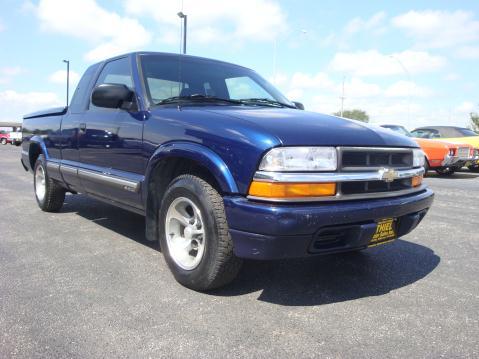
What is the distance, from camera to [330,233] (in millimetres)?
2611

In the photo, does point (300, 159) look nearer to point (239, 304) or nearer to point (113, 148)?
point (239, 304)

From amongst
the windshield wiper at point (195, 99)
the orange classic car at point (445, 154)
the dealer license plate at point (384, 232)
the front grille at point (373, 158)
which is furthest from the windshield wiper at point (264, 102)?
the orange classic car at point (445, 154)

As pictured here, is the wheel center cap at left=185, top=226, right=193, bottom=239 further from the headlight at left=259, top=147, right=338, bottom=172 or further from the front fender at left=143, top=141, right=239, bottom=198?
the headlight at left=259, top=147, right=338, bottom=172

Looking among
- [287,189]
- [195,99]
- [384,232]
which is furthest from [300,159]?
[195,99]

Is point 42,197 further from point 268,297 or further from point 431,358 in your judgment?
point 431,358

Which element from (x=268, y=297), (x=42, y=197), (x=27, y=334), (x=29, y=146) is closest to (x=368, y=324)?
(x=268, y=297)

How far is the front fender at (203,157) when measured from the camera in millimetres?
2656

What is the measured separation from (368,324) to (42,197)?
4.67 metres

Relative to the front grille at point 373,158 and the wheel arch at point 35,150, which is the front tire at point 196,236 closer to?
the front grille at point 373,158

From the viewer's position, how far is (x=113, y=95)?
3.54 m

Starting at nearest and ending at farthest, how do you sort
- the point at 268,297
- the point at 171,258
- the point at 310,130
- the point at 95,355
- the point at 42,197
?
the point at 95,355, the point at 310,130, the point at 268,297, the point at 171,258, the point at 42,197

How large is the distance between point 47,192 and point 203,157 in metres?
3.53

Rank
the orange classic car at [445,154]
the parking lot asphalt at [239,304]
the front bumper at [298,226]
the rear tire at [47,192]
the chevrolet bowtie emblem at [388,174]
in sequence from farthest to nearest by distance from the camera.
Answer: the orange classic car at [445,154] < the rear tire at [47,192] < the chevrolet bowtie emblem at [388,174] < the front bumper at [298,226] < the parking lot asphalt at [239,304]

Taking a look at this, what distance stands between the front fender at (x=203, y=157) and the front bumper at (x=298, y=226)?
0.09m
